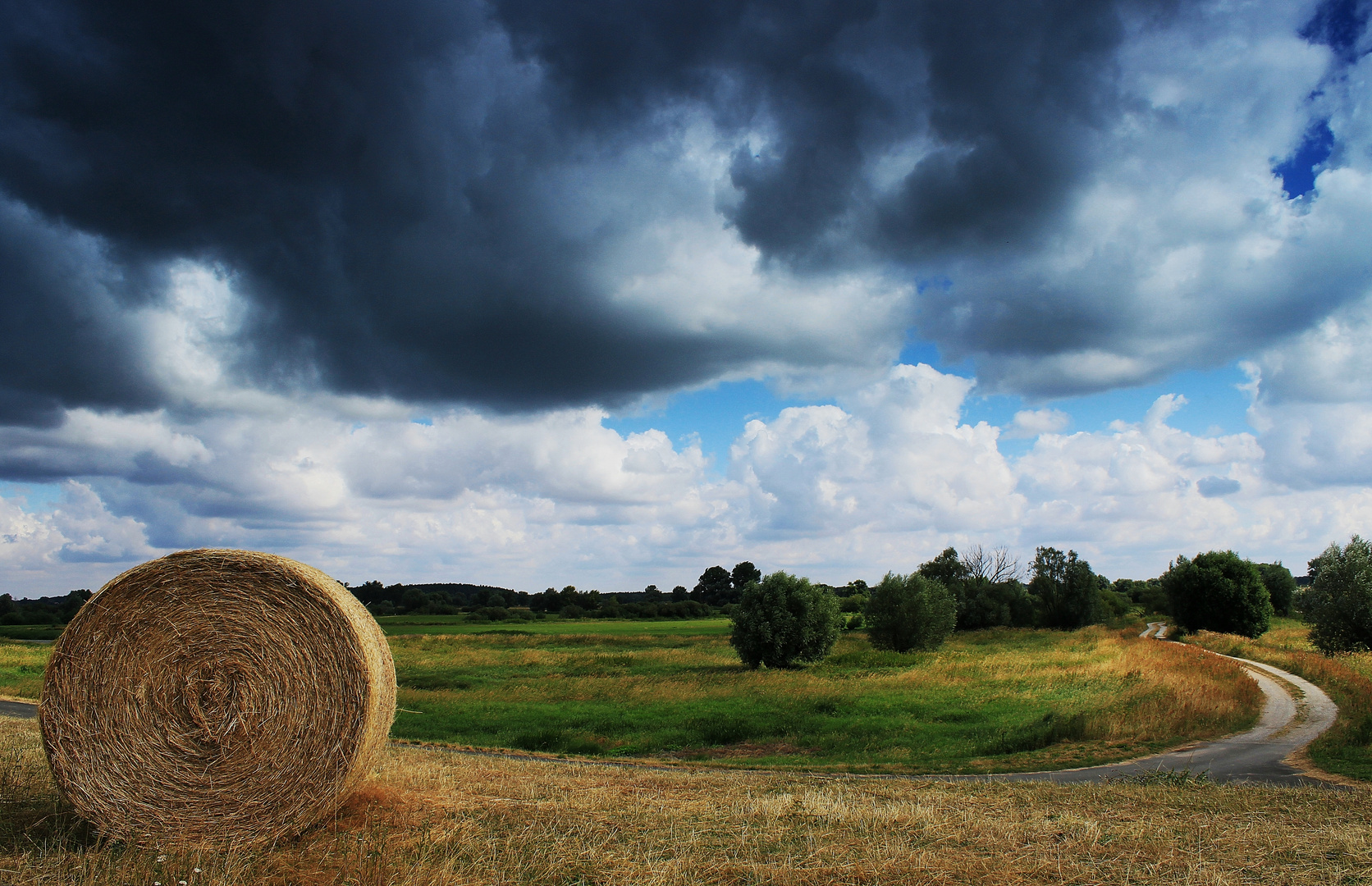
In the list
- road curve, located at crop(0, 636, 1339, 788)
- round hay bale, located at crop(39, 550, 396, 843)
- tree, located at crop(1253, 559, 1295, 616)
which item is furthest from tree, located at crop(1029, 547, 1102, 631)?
round hay bale, located at crop(39, 550, 396, 843)

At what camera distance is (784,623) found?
42094 mm

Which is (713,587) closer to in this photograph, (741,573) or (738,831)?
(741,573)

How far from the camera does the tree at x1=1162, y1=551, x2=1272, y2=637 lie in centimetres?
6644

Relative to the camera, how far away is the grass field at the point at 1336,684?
15974 mm

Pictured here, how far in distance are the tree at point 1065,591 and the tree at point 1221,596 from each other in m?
22.2

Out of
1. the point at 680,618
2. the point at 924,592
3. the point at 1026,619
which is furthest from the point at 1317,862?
the point at 680,618

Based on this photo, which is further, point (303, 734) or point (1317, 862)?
point (303, 734)

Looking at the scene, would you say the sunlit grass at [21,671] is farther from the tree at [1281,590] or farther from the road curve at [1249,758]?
the tree at [1281,590]

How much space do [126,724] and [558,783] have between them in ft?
19.2

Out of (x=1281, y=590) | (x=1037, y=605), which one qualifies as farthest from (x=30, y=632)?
(x=1281, y=590)

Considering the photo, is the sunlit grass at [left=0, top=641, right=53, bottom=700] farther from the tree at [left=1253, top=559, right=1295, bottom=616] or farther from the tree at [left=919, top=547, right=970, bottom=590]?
the tree at [left=1253, top=559, right=1295, bottom=616]

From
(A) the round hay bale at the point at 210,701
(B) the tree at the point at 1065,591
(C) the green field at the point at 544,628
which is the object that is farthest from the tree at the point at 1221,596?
(A) the round hay bale at the point at 210,701

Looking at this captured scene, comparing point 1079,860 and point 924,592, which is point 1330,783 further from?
point 924,592

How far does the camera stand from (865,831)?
847 cm
